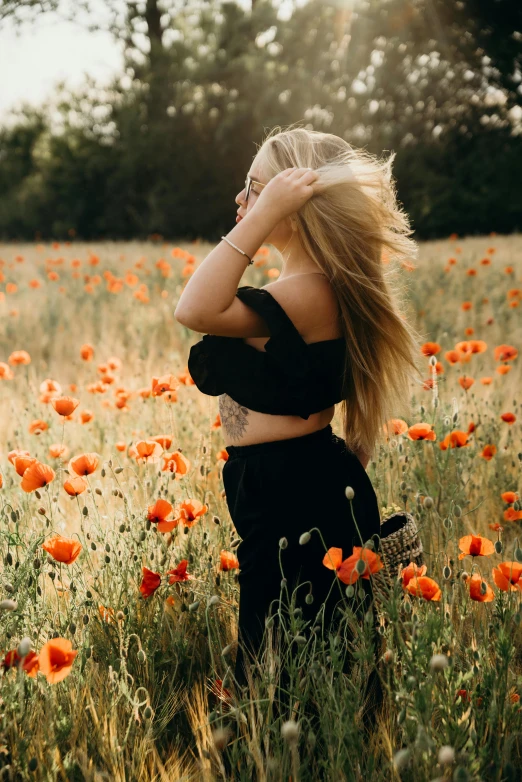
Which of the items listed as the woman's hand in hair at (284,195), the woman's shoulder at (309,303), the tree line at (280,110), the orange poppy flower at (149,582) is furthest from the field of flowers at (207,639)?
the tree line at (280,110)

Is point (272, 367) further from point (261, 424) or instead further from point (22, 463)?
point (22, 463)

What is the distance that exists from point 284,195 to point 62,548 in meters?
1.01

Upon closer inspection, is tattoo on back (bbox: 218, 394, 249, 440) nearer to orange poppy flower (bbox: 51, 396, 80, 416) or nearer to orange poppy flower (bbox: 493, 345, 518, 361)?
orange poppy flower (bbox: 51, 396, 80, 416)

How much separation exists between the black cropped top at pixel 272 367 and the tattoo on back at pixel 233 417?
1.6 inches

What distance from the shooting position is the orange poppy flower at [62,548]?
1.64m

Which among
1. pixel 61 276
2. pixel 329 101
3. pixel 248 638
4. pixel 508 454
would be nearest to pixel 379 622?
pixel 248 638

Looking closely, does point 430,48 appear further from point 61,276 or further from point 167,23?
point 61,276

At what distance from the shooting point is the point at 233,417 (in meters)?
2.05

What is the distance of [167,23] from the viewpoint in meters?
20.5

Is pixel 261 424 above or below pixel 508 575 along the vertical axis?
above

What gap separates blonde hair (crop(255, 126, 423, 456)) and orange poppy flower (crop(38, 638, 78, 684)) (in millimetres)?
1071

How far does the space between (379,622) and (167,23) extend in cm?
2182

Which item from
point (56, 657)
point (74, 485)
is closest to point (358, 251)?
point (74, 485)

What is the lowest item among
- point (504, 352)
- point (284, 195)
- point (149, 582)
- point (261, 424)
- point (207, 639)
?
point (207, 639)
